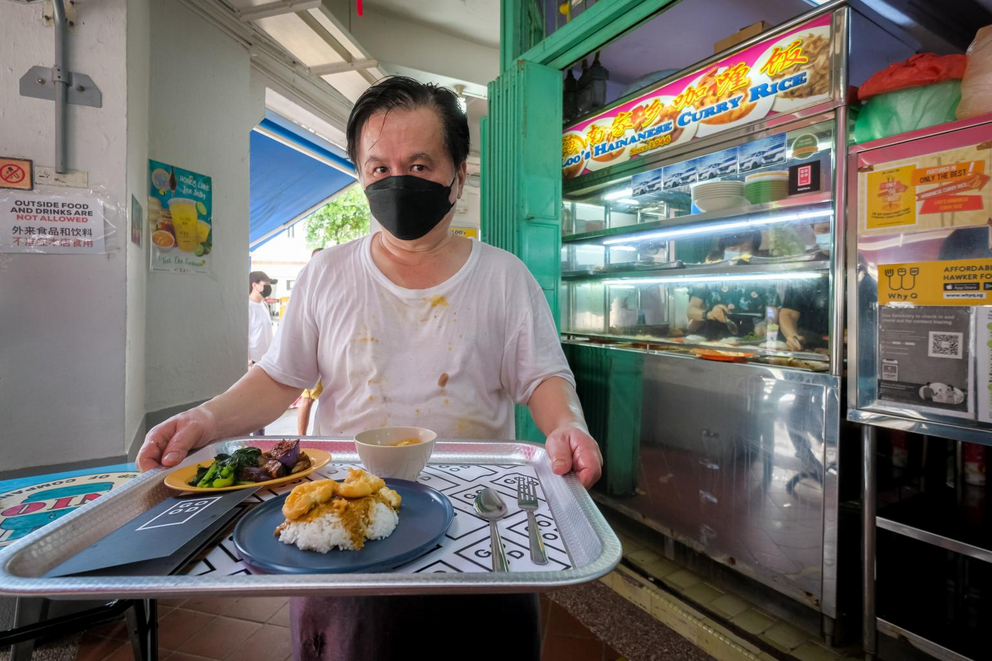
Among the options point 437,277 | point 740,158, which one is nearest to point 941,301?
point 740,158

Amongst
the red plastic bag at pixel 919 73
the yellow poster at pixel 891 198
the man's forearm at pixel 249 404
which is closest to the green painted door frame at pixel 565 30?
the red plastic bag at pixel 919 73

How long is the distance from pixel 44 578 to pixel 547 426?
3.07 feet

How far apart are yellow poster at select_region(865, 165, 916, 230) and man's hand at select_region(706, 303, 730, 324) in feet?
2.96

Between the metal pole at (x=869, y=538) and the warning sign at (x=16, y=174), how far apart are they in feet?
11.9

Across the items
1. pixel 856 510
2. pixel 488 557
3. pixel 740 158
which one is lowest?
pixel 856 510

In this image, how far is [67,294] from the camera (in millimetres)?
2240

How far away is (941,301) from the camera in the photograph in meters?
1.74

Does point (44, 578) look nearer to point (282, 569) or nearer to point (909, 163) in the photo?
point (282, 569)

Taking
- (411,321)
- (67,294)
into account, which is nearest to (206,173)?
(67,294)

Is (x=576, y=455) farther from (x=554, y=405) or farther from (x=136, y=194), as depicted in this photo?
(x=136, y=194)

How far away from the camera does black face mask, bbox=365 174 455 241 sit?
1.33 meters

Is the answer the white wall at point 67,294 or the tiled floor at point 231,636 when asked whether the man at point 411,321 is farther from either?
the white wall at point 67,294

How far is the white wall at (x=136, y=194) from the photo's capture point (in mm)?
2350

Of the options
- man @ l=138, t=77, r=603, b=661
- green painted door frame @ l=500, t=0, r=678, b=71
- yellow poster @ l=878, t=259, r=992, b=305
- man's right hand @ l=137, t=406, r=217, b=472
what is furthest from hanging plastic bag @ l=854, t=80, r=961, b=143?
man's right hand @ l=137, t=406, r=217, b=472
